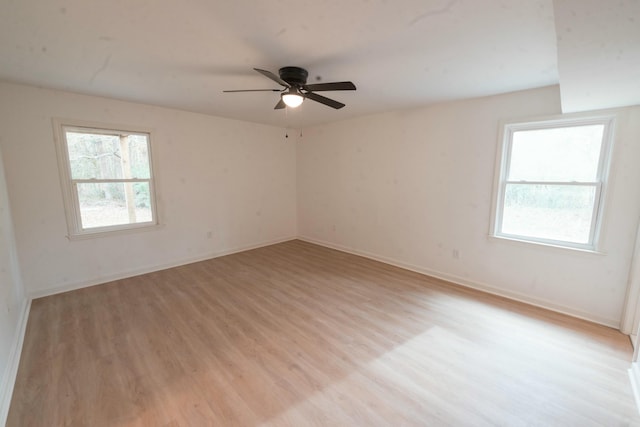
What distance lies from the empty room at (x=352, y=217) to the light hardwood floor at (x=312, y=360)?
19mm

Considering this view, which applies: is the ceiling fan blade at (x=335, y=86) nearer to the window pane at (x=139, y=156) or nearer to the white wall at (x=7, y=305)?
the window pane at (x=139, y=156)

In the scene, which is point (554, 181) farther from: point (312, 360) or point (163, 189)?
point (163, 189)

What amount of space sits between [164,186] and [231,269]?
1.66 metres

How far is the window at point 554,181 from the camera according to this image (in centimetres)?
260

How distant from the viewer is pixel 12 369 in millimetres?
1913

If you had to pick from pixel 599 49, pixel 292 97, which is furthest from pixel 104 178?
pixel 599 49

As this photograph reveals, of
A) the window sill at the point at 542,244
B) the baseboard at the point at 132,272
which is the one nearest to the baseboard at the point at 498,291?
the window sill at the point at 542,244

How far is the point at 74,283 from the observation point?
3.36 metres

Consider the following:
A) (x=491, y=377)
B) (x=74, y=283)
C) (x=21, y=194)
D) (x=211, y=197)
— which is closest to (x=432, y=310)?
(x=491, y=377)

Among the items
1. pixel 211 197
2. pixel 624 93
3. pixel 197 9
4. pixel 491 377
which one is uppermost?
pixel 197 9

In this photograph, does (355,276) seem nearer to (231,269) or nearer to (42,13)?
(231,269)

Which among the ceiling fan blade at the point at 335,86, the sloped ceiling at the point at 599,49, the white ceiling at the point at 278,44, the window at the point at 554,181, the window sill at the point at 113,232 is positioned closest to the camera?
the sloped ceiling at the point at 599,49

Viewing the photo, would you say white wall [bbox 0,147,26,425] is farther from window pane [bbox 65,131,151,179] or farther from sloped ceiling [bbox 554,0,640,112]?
sloped ceiling [bbox 554,0,640,112]

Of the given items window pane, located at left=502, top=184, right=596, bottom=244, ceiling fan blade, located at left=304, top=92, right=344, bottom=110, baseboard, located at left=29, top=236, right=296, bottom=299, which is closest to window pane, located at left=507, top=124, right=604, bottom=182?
window pane, located at left=502, top=184, right=596, bottom=244
